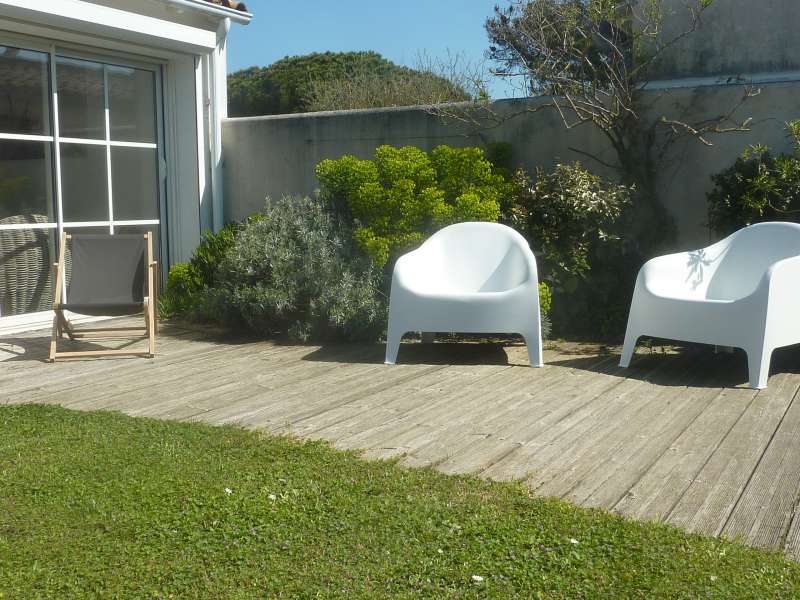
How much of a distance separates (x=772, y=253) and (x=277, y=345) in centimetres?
336

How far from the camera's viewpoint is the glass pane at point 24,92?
6.36 meters

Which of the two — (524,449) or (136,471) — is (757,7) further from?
(136,471)

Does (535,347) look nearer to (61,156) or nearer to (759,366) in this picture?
(759,366)

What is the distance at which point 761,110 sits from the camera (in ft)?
19.3

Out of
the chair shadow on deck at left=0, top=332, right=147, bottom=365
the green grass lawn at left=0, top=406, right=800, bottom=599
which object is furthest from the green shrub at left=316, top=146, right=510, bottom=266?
the green grass lawn at left=0, top=406, right=800, bottom=599

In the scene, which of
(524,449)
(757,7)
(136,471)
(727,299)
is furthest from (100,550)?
(757,7)

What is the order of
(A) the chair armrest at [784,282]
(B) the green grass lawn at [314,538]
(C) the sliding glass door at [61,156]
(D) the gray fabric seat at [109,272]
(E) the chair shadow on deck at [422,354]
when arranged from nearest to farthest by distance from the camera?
(B) the green grass lawn at [314,538]
(A) the chair armrest at [784,282]
(E) the chair shadow on deck at [422,354]
(D) the gray fabric seat at [109,272]
(C) the sliding glass door at [61,156]

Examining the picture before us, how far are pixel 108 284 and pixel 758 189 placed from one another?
4404 millimetres

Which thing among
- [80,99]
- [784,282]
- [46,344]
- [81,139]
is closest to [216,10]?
[80,99]

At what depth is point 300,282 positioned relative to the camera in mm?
6285

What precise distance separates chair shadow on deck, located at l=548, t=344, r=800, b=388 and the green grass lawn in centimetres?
225

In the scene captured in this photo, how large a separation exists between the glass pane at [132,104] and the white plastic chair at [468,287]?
3194 mm

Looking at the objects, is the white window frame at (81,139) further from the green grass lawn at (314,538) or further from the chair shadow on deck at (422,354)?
the green grass lawn at (314,538)

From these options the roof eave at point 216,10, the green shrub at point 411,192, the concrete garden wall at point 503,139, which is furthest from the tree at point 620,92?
the roof eave at point 216,10
